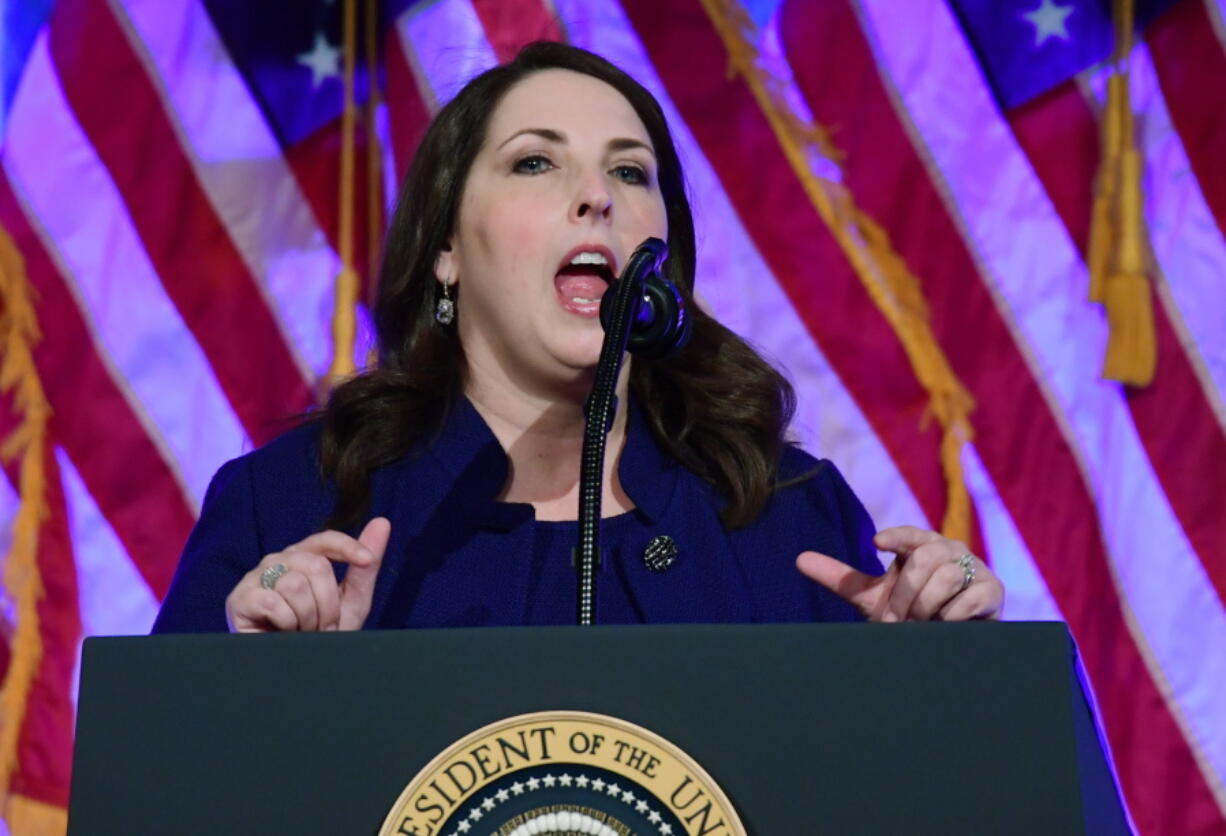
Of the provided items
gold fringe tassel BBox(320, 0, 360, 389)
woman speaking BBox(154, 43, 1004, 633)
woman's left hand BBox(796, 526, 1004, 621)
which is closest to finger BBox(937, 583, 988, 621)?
woman's left hand BBox(796, 526, 1004, 621)

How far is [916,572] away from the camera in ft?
4.33

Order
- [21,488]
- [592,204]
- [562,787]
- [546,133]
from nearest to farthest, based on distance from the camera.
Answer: [562,787], [592,204], [546,133], [21,488]

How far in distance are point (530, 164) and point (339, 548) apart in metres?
0.81

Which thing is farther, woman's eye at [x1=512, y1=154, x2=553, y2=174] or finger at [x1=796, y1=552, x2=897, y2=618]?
woman's eye at [x1=512, y1=154, x2=553, y2=174]

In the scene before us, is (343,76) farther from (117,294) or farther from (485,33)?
(117,294)

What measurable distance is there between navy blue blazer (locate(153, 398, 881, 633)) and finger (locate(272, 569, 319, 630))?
29 cm

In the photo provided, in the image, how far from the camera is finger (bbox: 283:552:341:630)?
130 centimetres

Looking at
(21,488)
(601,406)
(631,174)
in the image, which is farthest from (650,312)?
(21,488)

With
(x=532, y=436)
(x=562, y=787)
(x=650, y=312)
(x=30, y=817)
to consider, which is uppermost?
(x=532, y=436)

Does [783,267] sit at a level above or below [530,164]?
above

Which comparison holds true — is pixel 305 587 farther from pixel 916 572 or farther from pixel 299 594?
pixel 916 572

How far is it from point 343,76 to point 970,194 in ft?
3.91

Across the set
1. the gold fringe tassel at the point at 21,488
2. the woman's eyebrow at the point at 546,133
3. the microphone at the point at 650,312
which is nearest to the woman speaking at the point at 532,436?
the woman's eyebrow at the point at 546,133

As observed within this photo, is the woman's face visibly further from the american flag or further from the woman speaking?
the american flag
